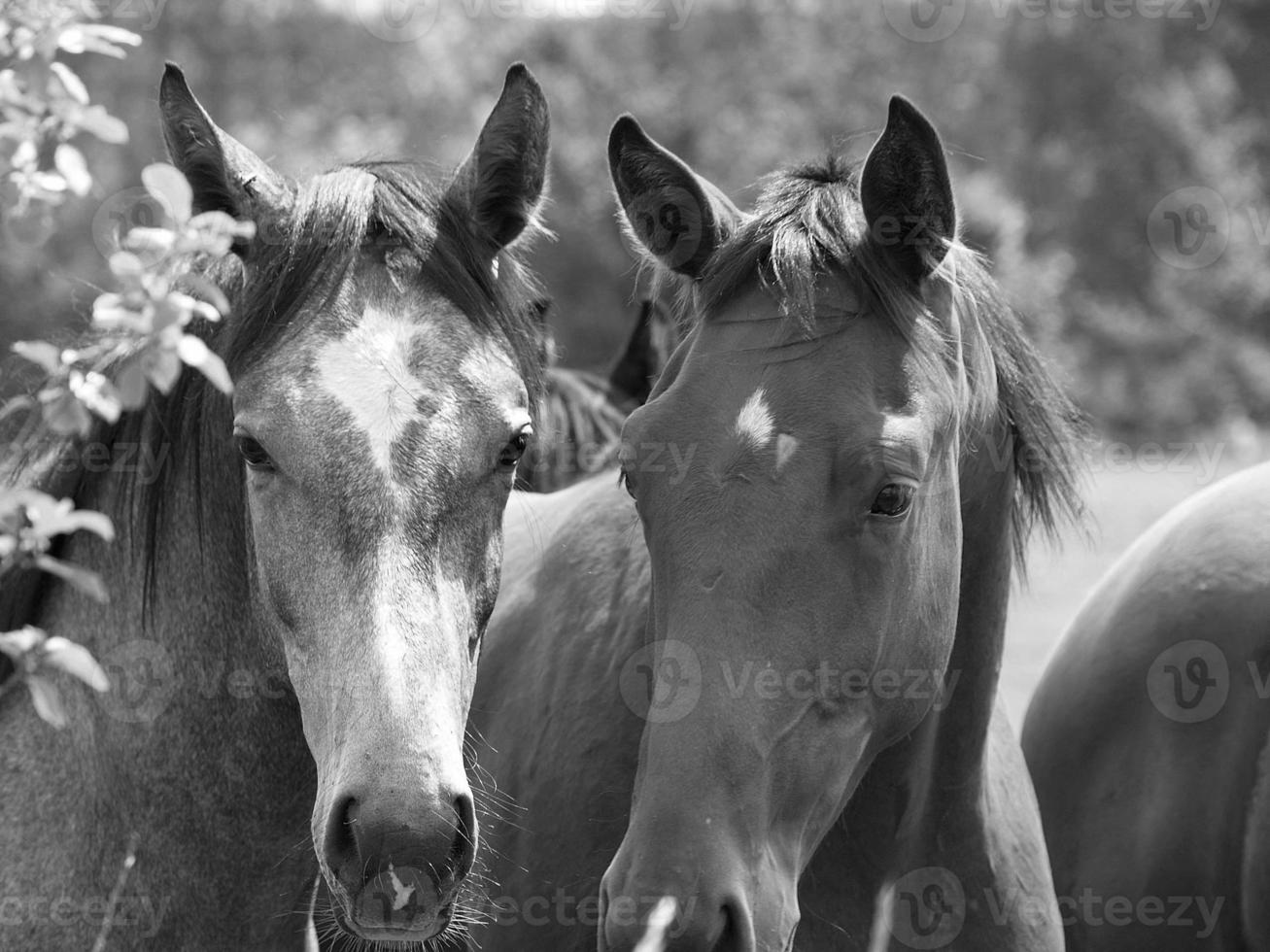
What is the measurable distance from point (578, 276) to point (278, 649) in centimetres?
3009

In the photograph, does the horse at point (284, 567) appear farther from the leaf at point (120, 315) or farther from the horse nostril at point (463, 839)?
the leaf at point (120, 315)

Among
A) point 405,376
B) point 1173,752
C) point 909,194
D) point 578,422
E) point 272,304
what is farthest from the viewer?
point 578,422

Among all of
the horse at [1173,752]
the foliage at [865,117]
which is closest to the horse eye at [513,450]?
the horse at [1173,752]

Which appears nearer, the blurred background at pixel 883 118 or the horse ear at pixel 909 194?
the horse ear at pixel 909 194

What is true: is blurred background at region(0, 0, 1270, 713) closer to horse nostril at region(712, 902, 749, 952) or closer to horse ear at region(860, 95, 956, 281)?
horse ear at region(860, 95, 956, 281)

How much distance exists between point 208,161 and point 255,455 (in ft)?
2.19

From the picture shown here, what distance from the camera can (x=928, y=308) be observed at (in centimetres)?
313

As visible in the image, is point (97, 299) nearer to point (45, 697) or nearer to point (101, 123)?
point (101, 123)

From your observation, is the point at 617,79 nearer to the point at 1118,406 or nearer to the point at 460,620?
the point at 1118,406

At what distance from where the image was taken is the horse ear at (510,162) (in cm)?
323

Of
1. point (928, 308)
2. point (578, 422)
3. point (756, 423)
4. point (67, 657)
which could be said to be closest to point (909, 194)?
point (928, 308)

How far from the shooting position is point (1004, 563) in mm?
3363

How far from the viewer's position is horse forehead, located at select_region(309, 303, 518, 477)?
9.06 feet

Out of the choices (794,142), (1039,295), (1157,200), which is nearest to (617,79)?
(794,142)
